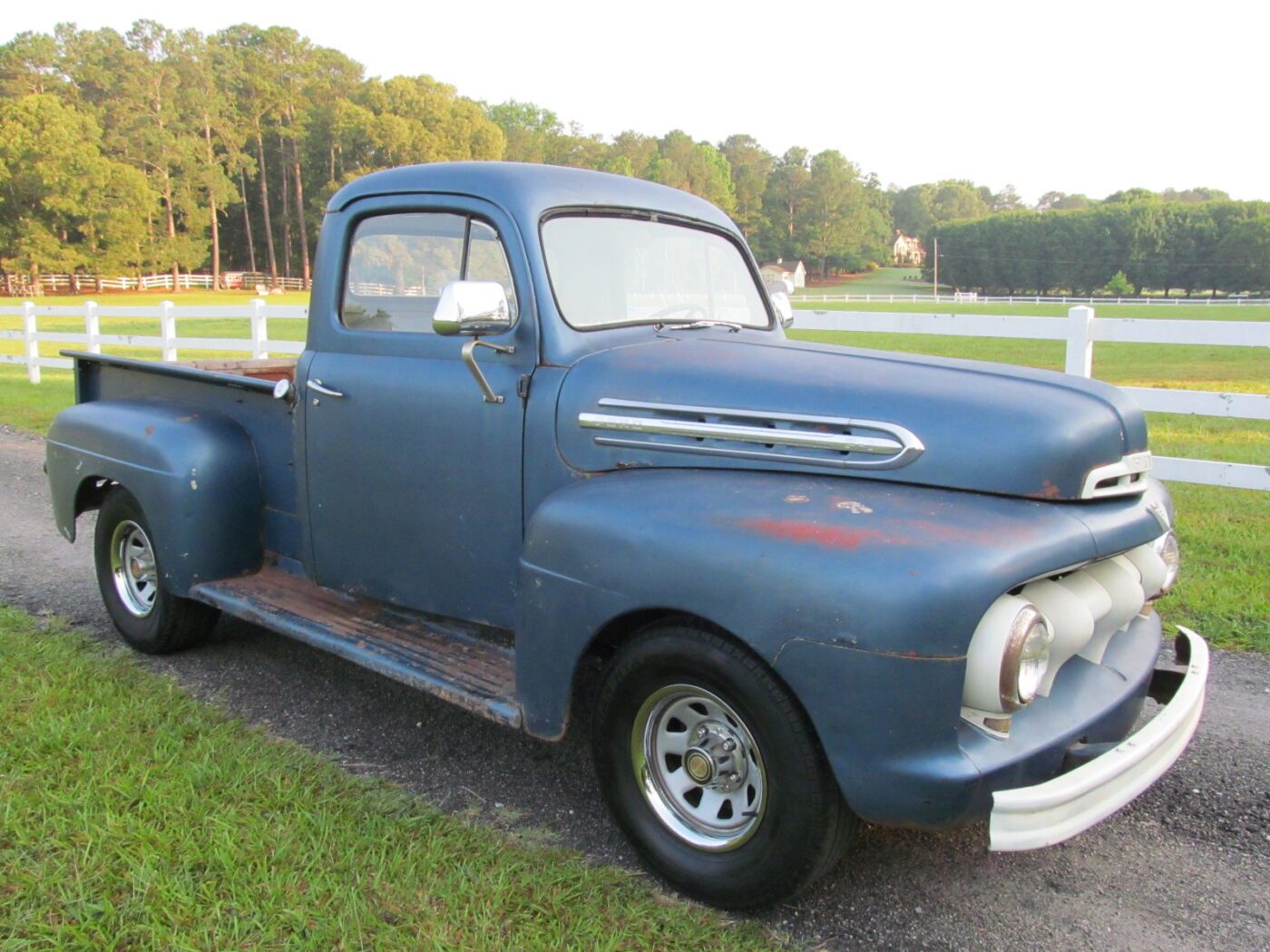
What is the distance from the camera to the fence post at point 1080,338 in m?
6.42

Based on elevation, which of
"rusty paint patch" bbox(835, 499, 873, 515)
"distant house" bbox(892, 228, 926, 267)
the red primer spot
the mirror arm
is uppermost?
"distant house" bbox(892, 228, 926, 267)

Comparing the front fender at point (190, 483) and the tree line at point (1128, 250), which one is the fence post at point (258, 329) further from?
the tree line at point (1128, 250)

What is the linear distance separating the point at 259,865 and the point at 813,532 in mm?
1761

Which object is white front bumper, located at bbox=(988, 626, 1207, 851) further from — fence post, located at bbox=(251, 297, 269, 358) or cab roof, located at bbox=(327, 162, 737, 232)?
fence post, located at bbox=(251, 297, 269, 358)

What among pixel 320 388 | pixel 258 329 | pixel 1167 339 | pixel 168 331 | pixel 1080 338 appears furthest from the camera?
pixel 168 331

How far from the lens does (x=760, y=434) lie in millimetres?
2732

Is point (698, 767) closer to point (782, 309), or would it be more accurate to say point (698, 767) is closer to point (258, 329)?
point (782, 309)

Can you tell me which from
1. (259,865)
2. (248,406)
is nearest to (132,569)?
(248,406)

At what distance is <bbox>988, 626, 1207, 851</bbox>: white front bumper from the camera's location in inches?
86.0

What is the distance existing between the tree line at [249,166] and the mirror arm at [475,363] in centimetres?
6371

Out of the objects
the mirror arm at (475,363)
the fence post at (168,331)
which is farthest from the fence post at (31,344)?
the mirror arm at (475,363)

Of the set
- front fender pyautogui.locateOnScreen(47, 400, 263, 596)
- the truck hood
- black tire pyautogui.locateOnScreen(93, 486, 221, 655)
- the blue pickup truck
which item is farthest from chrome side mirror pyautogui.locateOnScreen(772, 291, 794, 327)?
black tire pyautogui.locateOnScreen(93, 486, 221, 655)

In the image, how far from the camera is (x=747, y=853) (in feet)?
8.20

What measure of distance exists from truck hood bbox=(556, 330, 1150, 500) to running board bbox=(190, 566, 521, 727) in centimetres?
76
